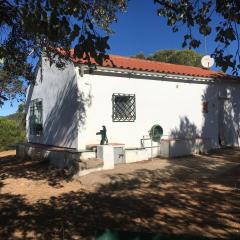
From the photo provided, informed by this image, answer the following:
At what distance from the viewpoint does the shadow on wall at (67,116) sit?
13.0m

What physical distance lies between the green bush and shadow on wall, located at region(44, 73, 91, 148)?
26.4 feet

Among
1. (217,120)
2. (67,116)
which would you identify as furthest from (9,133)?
(217,120)

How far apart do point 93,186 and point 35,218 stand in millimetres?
2834

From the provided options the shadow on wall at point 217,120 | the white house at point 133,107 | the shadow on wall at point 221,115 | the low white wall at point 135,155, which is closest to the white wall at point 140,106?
the white house at point 133,107

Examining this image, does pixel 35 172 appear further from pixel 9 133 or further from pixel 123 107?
pixel 9 133

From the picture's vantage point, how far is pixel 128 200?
8.48 metres

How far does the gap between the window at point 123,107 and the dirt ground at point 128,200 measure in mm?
1922

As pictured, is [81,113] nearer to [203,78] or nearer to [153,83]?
[153,83]

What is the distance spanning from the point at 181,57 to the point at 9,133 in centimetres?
2601

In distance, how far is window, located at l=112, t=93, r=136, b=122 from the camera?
537 inches

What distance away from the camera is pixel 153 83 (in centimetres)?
1463

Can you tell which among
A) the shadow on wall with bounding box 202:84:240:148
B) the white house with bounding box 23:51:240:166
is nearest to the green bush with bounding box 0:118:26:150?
the white house with bounding box 23:51:240:166

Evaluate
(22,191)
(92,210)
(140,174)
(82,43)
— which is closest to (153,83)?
(140,174)

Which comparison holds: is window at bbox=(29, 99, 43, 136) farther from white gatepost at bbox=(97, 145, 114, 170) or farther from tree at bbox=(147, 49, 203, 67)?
tree at bbox=(147, 49, 203, 67)
